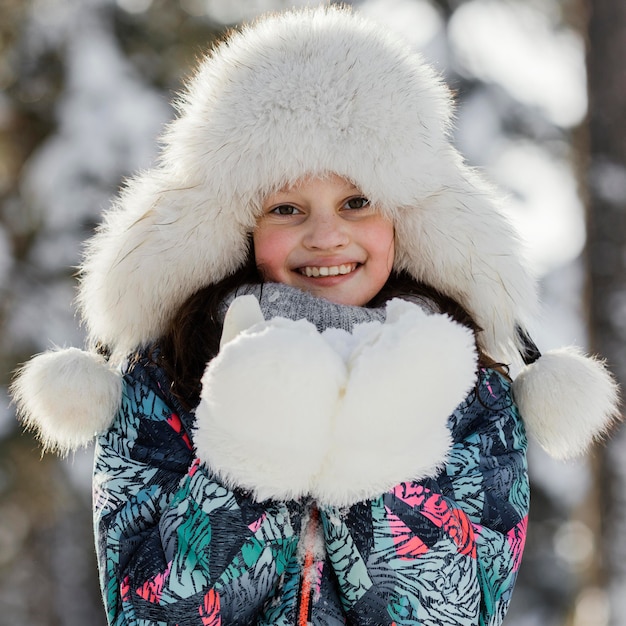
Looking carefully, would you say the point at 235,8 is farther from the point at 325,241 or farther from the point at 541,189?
the point at 325,241

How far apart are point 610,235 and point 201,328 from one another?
8.62 ft

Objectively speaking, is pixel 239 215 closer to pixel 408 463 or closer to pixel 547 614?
Result: pixel 408 463

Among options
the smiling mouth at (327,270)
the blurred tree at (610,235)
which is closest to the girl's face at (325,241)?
the smiling mouth at (327,270)

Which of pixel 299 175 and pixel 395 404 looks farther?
pixel 299 175

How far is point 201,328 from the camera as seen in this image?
2.03 meters

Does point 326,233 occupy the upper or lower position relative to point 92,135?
upper

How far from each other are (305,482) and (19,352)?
4.98 m

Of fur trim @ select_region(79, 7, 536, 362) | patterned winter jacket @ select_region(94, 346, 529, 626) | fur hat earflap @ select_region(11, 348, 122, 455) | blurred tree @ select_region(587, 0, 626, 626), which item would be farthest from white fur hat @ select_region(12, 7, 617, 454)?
blurred tree @ select_region(587, 0, 626, 626)

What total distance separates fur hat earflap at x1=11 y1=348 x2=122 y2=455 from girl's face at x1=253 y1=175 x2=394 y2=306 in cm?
46

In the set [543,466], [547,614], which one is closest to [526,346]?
[543,466]

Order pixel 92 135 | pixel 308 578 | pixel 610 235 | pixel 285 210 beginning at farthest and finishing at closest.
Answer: pixel 92 135 → pixel 610 235 → pixel 285 210 → pixel 308 578

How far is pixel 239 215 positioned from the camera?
2033 mm

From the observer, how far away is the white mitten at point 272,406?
148 cm

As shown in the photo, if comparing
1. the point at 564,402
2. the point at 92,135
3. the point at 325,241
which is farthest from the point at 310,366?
the point at 92,135
